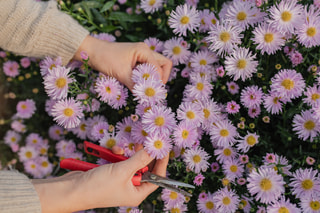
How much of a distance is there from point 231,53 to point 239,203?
32.0 inches

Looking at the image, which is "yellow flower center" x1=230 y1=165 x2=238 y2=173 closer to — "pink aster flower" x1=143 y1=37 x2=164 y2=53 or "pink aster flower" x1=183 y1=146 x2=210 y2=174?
"pink aster flower" x1=183 y1=146 x2=210 y2=174

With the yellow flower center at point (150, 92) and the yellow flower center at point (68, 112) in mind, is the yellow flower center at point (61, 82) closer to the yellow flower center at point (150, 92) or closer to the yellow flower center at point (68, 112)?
the yellow flower center at point (68, 112)

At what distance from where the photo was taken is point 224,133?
170 centimetres

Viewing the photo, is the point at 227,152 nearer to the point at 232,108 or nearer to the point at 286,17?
the point at 232,108

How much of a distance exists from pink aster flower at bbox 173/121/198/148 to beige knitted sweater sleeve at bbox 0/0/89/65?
0.74 meters

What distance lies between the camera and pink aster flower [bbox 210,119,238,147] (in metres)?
1.69

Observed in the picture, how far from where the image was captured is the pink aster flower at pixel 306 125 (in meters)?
1.59

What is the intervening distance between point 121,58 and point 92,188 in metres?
0.69

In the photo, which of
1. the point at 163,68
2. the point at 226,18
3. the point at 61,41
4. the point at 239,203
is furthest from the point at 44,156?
the point at 226,18

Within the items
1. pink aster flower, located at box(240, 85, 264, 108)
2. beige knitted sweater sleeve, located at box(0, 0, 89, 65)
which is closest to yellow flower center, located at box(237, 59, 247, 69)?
pink aster flower, located at box(240, 85, 264, 108)

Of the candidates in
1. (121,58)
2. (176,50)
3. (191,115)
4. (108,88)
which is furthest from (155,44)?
(191,115)

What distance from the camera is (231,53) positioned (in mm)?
1654

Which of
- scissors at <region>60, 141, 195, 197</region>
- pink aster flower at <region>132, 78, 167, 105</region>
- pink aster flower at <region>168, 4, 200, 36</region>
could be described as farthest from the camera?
pink aster flower at <region>168, 4, 200, 36</region>

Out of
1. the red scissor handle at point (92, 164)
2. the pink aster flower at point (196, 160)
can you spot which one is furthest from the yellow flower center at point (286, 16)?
the red scissor handle at point (92, 164)
